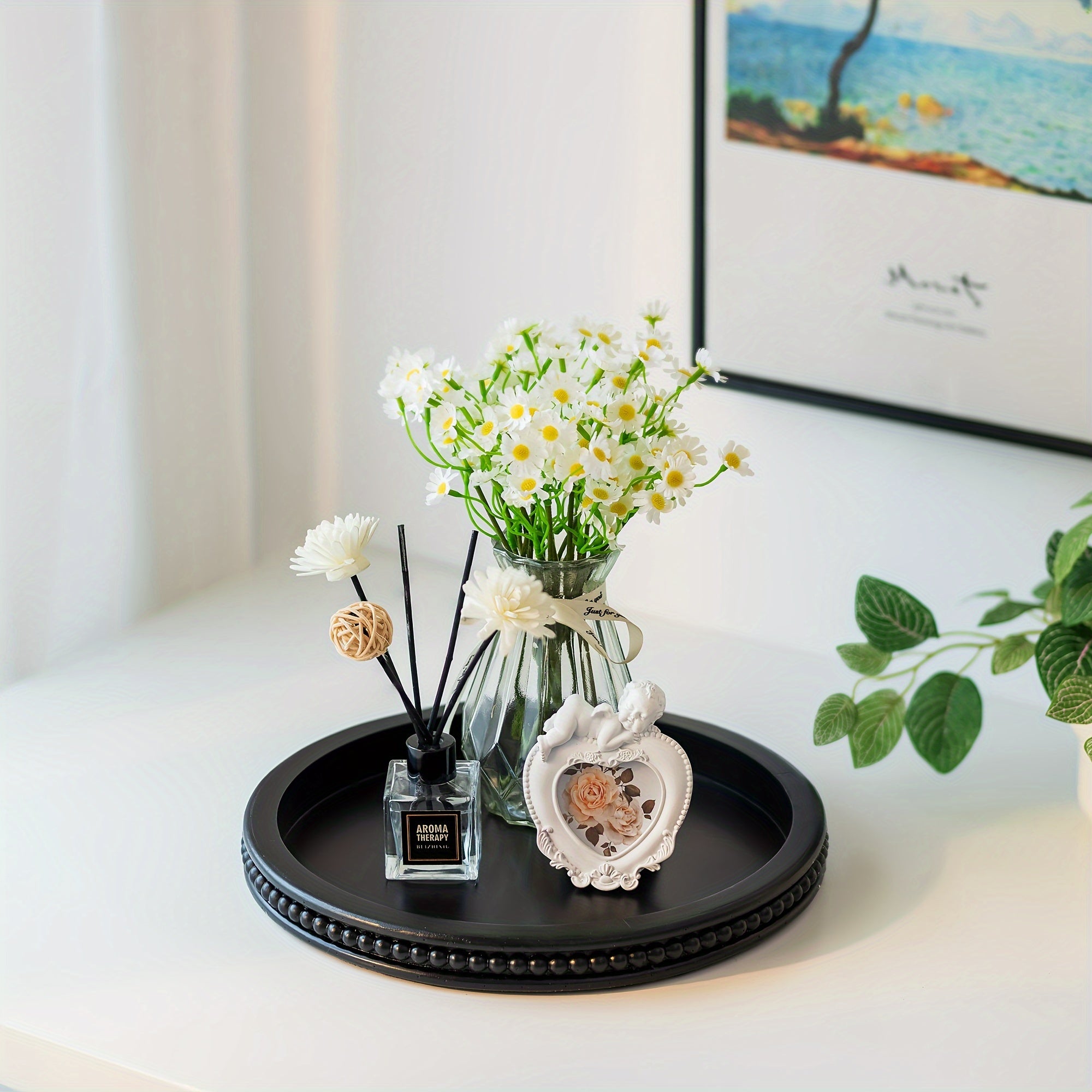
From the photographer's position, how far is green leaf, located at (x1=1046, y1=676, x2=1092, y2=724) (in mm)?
1149

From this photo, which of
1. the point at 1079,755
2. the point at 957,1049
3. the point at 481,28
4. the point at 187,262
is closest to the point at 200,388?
the point at 187,262

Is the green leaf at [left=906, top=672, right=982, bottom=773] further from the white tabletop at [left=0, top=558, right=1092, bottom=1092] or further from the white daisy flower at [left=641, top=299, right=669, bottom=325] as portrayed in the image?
the white daisy flower at [left=641, top=299, right=669, bottom=325]

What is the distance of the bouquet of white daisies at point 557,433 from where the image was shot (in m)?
1.05

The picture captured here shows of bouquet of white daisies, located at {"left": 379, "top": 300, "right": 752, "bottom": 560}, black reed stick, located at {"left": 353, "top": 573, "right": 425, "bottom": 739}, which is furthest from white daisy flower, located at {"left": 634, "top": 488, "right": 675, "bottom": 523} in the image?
black reed stick, located at {"left": 353, "top": 573, "right": 425, "bottom": 739}

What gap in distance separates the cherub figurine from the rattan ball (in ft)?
0.43

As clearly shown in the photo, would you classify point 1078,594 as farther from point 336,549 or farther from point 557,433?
point 336,549

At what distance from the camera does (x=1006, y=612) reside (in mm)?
1289

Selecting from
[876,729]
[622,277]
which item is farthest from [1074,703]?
[622,277]

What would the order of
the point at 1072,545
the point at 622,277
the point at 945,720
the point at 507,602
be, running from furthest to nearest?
the point at 622,277
the point at 945,720
the point at 1072,545
the point at 507,602

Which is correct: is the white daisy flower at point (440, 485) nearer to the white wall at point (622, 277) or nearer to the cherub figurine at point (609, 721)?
the cherub figurine at point (609, 721)

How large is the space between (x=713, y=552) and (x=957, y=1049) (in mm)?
747

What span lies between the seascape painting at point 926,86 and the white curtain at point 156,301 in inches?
21.0

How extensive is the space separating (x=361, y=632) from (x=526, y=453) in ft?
0.56

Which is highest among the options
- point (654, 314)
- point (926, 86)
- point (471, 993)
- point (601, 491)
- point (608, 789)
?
point (926, 86)
